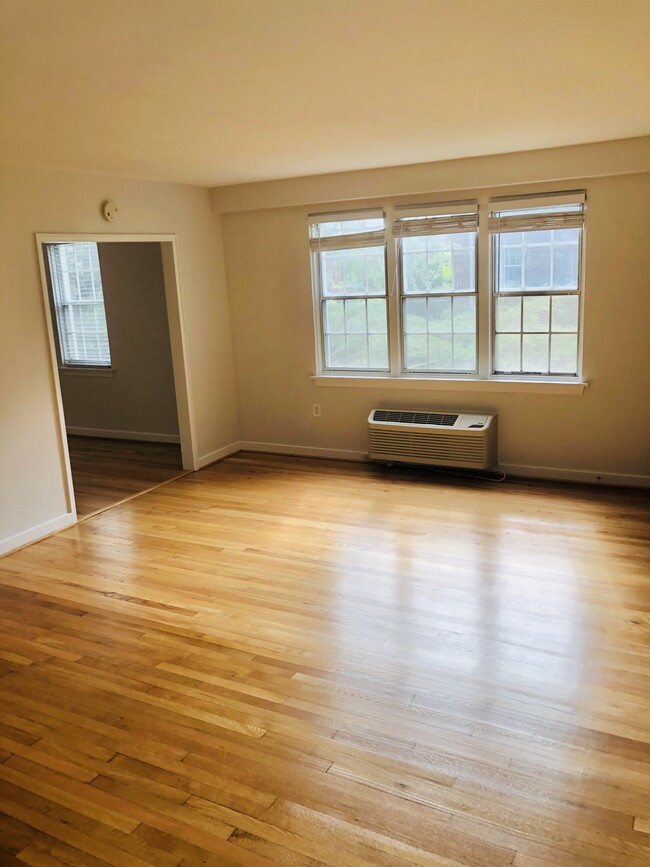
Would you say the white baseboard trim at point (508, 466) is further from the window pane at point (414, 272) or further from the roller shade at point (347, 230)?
Result: the roller shade at point (347, 230)

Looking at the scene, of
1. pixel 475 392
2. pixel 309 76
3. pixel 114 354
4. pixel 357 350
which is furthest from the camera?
pixel 114 354

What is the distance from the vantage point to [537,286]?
5277 millimetres

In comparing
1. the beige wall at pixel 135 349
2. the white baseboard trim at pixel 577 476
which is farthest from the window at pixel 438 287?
the beige wall at pixel 135 349

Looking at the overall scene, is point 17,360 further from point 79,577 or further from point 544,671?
point 544,671

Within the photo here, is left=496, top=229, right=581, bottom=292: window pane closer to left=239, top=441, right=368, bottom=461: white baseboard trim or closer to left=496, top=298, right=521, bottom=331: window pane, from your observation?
left=496, top=298, right=521, bottom=331: window pane

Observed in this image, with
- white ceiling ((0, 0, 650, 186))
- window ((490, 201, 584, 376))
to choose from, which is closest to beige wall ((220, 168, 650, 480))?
window ((490, 201, 584, 376))

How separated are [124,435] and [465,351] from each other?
3.84m

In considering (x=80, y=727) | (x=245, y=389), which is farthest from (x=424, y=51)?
(x=245, y=389)

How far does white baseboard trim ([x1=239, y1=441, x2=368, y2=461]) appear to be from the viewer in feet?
20.6

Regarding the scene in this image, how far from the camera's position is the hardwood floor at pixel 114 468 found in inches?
218

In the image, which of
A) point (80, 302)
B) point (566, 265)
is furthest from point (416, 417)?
point (80, 302)

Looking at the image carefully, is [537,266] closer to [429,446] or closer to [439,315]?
[439,315]

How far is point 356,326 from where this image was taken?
607 centimetres

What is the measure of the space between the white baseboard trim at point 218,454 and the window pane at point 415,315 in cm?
206
